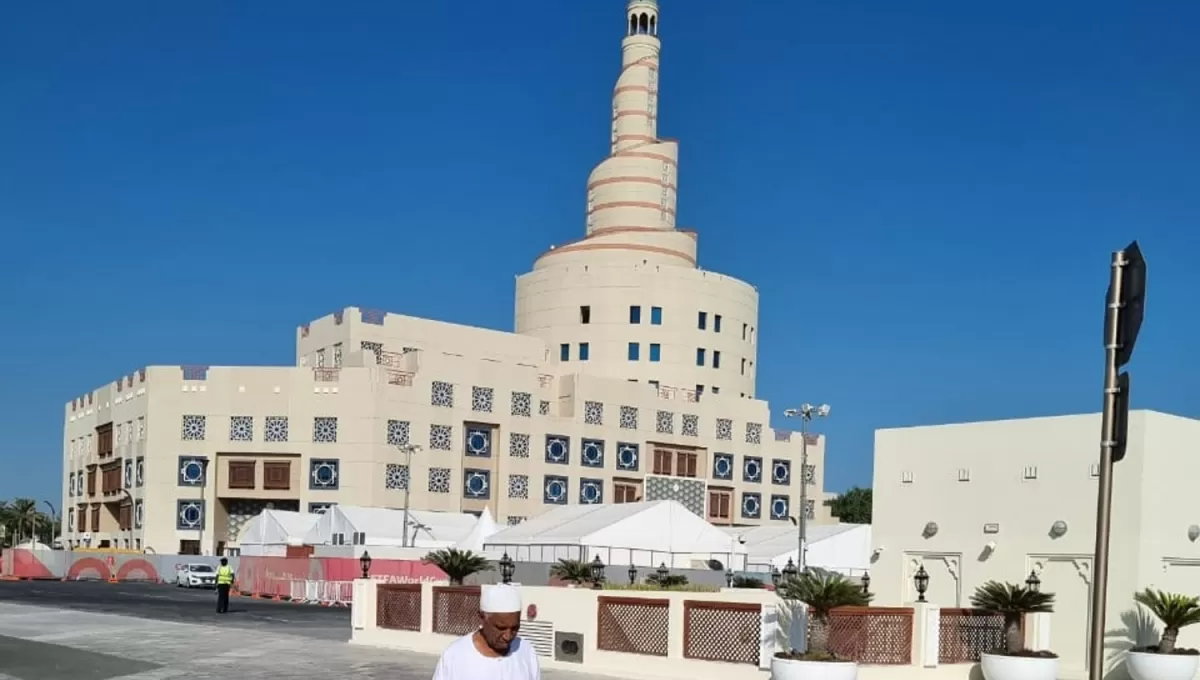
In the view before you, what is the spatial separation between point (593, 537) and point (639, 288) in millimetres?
54210

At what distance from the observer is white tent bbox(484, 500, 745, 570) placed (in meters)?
41.9

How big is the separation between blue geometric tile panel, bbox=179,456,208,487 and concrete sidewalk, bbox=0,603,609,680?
5287 cm

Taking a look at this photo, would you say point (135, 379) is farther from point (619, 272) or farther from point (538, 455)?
point (619, 272)

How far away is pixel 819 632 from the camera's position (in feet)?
57.6

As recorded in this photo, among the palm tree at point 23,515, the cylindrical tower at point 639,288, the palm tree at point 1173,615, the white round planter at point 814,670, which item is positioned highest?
the cylindrical tower at point 639,288

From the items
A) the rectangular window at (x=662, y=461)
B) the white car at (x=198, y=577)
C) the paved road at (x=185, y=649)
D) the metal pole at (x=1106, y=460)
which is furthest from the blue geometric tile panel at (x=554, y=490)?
the metal pole at (x=1106, y=460)

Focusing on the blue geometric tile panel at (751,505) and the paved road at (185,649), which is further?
the blue geometric tile panel at (751,505)

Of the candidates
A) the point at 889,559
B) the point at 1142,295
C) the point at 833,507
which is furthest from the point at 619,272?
the point at 1142,295

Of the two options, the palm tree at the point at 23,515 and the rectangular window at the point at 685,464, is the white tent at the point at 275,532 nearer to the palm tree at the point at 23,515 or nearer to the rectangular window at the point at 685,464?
the rectangular window at the point at 685,464

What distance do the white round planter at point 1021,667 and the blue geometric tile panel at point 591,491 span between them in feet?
228

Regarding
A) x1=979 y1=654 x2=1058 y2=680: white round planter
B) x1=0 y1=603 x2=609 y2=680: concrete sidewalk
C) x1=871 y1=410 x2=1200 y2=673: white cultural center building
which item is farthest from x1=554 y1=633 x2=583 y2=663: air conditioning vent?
x1=871 y1=410 x2=1200 y2=673: white cultural center building

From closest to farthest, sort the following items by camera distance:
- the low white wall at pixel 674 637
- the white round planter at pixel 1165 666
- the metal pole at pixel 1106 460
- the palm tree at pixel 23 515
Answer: the metal pole at pixel 1106 460, the low white wall at pixel 674 637, the white round planter at pixel 1165 666, the palm tree at pixel 23 515

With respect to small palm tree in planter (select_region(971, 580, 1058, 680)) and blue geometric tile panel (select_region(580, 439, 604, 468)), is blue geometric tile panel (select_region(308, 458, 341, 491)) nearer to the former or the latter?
blue geometric tile panel (select_region(580, 439, 604, 468))

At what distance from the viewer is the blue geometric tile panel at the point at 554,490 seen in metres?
86.1
